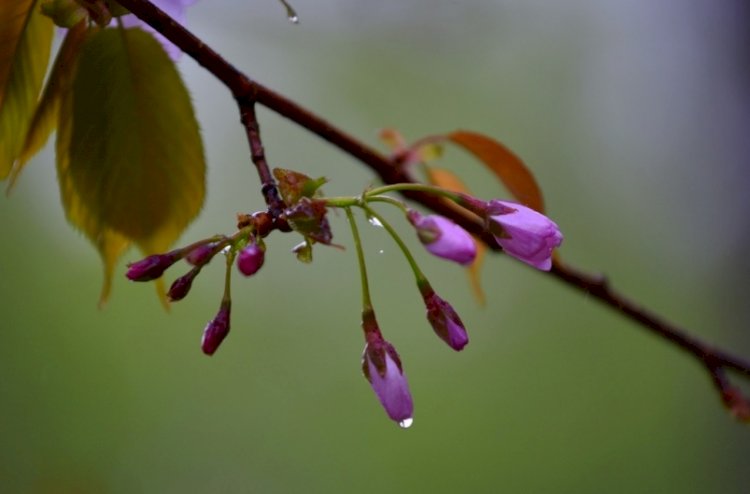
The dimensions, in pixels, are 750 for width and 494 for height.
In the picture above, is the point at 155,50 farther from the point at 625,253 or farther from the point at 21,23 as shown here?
the point at 625,253

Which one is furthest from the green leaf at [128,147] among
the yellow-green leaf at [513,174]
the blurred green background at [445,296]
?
the blurred green background at [445,296]

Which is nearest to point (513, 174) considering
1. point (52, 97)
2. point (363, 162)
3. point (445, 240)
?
point (363, 162)

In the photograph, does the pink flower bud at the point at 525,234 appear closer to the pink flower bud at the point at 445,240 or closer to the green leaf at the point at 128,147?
the pink flower bud at the point at 445,240

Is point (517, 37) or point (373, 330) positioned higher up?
point (517, 37)

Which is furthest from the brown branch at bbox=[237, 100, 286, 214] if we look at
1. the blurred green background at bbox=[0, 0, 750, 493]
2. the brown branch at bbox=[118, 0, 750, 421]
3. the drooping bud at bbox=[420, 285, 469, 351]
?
the blurred green background at bbox=[0, 0, 750, 493]

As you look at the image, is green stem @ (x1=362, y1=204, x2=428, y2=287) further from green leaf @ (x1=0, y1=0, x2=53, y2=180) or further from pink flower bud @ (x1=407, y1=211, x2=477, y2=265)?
green leaf @ (x1=0, y1=0, x2=53, y2=180)

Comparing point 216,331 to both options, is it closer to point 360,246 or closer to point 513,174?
point 360,246

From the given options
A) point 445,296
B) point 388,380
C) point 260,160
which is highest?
point 445,296

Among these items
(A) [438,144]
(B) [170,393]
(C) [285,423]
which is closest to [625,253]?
(C) [285,423]
